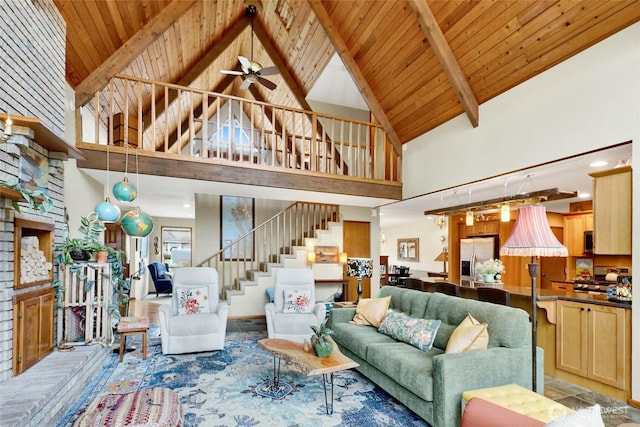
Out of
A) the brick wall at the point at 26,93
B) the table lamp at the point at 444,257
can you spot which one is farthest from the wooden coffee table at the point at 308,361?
the table lamp at the point at 444,257

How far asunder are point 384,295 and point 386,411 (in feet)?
5.82

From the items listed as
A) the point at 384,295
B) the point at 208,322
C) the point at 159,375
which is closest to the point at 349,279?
the point at 384,295

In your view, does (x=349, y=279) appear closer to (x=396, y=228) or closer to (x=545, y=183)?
(x=545, y=183)

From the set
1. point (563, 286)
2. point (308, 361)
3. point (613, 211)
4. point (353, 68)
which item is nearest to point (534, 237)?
point (613, 211)

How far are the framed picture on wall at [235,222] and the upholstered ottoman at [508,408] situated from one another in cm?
624

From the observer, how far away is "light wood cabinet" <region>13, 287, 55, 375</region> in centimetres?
288

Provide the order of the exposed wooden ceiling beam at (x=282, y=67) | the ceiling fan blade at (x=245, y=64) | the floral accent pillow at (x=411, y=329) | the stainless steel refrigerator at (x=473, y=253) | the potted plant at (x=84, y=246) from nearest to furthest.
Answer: the floral accent pillow at (x=411, y=329)
the potted plant at (x=84, y=246)
the ceiling fan blade at (x=245, y=64)
the stainless steel refrigerator at (x=473, y=253)
the exposed wooden ceiling beam at (x=282, y=67)

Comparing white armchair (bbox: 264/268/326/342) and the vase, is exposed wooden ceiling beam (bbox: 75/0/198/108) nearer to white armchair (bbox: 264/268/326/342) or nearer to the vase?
white armchair (bbox: 264/268/326/342)

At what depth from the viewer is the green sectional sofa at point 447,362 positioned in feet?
8.18

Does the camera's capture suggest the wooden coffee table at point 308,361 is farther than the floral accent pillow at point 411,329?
No

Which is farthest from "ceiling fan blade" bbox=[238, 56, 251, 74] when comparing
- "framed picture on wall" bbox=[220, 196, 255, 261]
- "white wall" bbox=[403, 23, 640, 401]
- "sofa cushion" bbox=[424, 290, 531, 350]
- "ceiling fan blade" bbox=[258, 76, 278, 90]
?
"sofa cushion" bbox=[424, 290, 531, 350]

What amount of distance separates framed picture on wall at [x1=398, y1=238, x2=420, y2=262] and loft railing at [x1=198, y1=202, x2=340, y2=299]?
4351mm

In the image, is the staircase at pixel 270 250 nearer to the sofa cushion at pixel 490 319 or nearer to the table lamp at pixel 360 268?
the table lamp at pixel 360 268

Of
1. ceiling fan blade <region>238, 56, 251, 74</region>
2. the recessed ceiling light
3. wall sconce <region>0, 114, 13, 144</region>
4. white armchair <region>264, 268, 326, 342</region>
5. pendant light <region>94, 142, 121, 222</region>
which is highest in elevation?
ceiling fan blade <region>238, 56, 251, 74</region>
